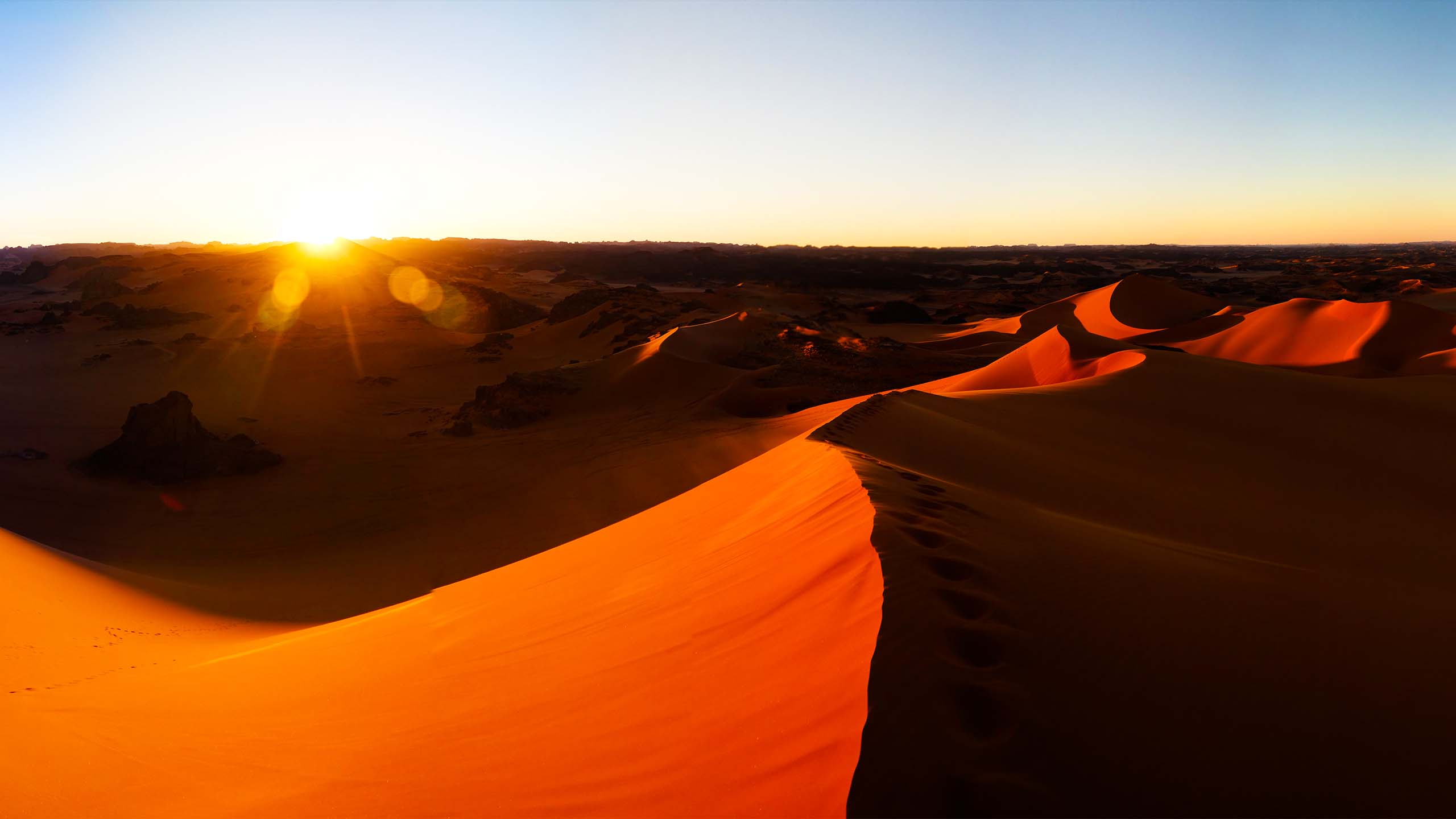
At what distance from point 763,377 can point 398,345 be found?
1528 cm

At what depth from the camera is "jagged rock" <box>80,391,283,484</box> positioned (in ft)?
37.3

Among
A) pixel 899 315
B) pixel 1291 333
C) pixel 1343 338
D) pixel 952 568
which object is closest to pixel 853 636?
pixel 952 568

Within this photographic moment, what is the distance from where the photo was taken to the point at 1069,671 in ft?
7.06

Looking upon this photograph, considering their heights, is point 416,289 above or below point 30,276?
above

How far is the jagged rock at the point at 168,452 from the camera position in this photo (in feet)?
37.3

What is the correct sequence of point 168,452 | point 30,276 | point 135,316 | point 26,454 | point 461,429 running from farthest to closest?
point 30,276 → point 135,316 → point 461,429 → point 26,454 → point 168,452

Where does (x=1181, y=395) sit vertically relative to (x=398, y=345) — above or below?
above

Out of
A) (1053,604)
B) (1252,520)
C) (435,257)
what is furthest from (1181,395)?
(435,257)

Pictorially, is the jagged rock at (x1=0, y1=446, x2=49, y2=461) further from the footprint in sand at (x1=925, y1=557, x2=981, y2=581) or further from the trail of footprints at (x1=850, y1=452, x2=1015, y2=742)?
the footprint in sand at (x1=925, y1=557, x2=981, y2=581)

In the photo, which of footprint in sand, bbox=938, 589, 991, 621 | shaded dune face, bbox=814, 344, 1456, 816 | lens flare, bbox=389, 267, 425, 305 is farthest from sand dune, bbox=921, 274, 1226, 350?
lens flare, bbox=389, 267, 425, 305

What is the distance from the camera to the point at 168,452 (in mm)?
11484

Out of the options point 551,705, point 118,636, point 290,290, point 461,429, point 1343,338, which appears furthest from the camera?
point 290,290

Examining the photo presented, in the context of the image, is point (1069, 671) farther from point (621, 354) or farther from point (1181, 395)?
point (621, 354)

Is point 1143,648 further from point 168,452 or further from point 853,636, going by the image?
point 168,452
